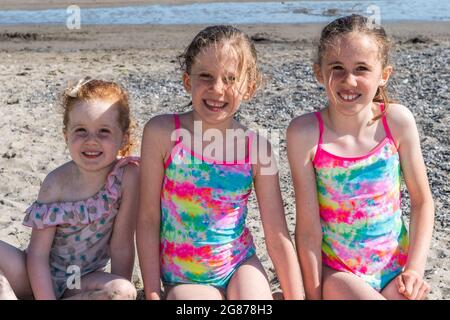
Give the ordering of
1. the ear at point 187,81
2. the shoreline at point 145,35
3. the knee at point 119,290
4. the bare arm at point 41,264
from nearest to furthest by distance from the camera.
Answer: the knee at point 119,290, the bare arm at point 41,264, the ear at point 187,81, the shoreline at point 145,35

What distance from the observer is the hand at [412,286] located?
301 centimetres

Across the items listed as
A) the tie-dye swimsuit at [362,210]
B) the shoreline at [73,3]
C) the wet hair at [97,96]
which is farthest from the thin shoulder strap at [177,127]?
the shoreline at [73,3]

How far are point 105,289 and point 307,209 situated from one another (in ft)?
3.04

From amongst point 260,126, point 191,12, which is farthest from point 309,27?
point 260,126

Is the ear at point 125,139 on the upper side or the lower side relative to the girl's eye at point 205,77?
lower

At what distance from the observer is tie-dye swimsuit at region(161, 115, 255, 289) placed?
3160 mm

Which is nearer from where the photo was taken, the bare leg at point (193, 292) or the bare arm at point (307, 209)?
the bare leg at point (193, 292)

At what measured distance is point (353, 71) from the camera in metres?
3.12

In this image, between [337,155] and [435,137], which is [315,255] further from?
[435,137]

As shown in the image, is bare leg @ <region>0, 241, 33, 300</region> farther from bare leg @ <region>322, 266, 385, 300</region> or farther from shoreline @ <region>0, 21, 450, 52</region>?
shoreline @ <region>0, 21, 450, 52</region>

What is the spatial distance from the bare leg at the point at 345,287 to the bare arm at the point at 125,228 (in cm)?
88

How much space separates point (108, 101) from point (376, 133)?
1.20m

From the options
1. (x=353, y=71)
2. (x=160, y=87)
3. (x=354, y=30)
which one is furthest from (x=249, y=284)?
(x=160, y=87)

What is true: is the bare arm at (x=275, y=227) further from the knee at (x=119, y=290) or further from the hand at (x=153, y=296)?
the knee at (x=119, y=290)
